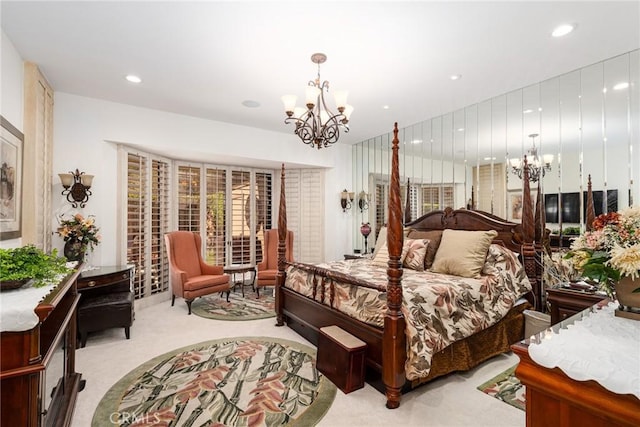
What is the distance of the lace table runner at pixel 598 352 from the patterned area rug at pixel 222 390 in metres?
1.64

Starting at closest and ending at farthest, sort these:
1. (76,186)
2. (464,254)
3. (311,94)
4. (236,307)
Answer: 1. (311,94)
2. (464,254)
3. (76,186)
4. (236,307)

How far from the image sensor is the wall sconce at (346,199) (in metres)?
6.21

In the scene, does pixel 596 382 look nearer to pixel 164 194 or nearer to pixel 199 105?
pixel 199 105

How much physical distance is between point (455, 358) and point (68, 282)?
9.64 feet

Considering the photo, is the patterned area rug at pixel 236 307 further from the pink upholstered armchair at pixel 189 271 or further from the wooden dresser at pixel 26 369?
the wooden dresser at pixel 26 369

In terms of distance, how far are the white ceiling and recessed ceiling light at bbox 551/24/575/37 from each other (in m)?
0.05

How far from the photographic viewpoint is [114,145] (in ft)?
13.7

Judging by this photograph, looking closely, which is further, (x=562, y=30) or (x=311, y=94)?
(x=311, y=94)

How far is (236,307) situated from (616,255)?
4443 millimetres

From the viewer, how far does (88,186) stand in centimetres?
376

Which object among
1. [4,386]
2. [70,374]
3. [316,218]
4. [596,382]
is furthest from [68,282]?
[316,218]

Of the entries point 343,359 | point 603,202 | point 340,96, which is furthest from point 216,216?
point 603,202

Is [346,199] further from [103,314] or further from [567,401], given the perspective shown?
[567,401]

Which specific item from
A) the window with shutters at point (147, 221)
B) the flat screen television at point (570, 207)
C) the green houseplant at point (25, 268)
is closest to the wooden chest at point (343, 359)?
the green houseplant at point (25, 268)
